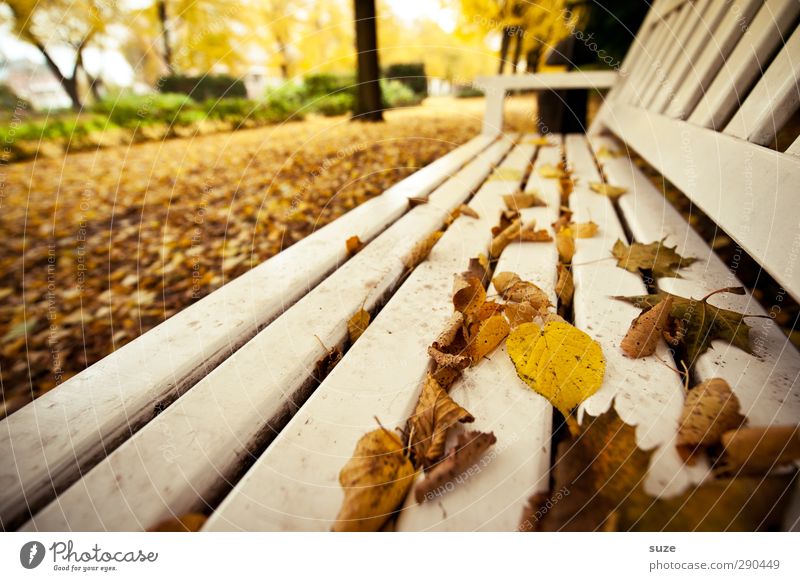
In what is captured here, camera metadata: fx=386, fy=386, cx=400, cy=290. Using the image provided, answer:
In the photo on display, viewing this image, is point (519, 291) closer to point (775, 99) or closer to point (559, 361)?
point (559, 361)

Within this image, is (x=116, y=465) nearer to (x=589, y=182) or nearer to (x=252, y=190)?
(x=589, y=182)

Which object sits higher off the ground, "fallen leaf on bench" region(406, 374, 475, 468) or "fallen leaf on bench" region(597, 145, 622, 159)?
"fallen leaf on bench" region(597, 145, 622, 159)

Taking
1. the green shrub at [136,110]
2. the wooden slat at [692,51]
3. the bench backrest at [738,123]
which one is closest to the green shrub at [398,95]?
the green shrub at [136,110]

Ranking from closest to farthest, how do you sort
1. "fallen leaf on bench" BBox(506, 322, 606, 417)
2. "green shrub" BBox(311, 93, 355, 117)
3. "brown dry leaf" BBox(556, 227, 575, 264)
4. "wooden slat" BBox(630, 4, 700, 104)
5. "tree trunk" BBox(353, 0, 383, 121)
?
"fallen leaf on bench" BBox(506, 322, 606, 417)
"brown dry leaf" BBox(556, 227, 575, 264)
"wooden slat" BBox(630, 4, 700, 104)
"tree trunk" BBox(353, 0, 383, 121)
"green shrub" BBox(311, 93, 355, 117)

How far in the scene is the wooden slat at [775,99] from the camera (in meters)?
0.77

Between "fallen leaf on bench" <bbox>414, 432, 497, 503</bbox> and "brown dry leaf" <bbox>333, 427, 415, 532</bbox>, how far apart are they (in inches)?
1.0

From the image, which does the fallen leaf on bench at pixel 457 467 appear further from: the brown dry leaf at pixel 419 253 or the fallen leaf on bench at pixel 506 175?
the fallen leaf on bench at pixel 506 175

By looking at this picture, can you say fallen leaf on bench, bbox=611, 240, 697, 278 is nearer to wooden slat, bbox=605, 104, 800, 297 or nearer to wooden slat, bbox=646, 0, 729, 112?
wooden slat, bbox=605, 104, 800, 297

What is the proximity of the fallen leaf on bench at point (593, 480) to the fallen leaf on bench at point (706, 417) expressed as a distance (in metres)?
0.06

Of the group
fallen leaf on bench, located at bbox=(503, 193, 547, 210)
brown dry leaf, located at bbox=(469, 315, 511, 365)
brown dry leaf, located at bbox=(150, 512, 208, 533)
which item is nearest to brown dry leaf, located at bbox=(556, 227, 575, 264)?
fallen leaf on bench, located at bbox=(503, 193, 547, 210)

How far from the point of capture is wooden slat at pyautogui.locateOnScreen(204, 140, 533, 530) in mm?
454
